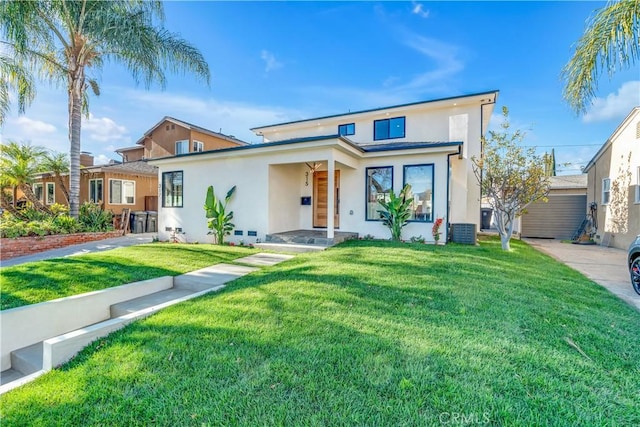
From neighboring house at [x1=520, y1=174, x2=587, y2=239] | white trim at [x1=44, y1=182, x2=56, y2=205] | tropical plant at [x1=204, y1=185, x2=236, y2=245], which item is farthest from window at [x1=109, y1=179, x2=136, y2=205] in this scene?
neighboring house at [x1=520, y1=174, x2=587, y2=239]

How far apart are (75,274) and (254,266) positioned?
3.66m

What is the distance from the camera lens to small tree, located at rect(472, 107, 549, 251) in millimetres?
9031

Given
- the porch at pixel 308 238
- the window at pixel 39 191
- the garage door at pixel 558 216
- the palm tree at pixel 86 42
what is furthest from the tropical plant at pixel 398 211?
the window at pixel 39 191

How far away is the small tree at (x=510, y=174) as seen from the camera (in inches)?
356

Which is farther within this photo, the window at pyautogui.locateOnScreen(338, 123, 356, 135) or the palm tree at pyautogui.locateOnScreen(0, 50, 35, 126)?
the window at pyautogui.locateOnScreen(338, 123, 356, 135)

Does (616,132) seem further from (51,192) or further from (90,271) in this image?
(51,192)

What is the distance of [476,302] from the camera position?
4.12m

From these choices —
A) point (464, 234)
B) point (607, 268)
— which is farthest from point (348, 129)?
point (607, 268)

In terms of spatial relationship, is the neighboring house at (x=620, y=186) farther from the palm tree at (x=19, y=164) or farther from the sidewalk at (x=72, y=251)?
the palm tree at (x=19, y=164)

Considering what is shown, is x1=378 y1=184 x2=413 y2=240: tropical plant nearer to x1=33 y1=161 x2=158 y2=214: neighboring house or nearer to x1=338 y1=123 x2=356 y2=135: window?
x1=338 y1=123 x2=356 y2=135: window

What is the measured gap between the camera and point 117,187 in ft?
55.5

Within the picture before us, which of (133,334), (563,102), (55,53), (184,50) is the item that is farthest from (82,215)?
(563,102)

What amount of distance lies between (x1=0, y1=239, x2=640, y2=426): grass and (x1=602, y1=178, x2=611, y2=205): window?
11.5 metres

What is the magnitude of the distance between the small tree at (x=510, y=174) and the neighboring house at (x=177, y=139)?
61.4ft
